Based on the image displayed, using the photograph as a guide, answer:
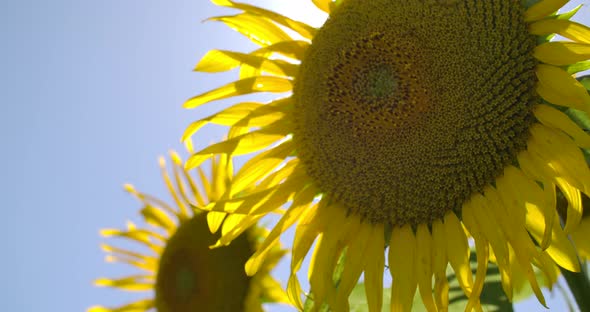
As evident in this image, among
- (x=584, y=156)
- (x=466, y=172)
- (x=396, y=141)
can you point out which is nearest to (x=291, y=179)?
(x=396, y=141)

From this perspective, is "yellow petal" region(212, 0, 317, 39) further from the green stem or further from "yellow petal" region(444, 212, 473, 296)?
the green stem

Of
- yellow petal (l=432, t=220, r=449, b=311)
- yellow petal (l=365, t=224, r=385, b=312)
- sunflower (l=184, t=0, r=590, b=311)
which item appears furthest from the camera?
yellow petal (l=365, t=224, r=385, b=312)

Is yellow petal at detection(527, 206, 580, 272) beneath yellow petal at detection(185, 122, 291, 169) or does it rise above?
beneath

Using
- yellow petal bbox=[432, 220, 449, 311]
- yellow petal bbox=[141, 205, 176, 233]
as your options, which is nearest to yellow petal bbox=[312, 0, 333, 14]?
yellow petal bbox=[432, 220, 449, 311]

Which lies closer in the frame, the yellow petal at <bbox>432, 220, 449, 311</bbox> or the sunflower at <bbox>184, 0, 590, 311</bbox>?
the sunflower at <bbox>184, 0, 590, 311</bbox>

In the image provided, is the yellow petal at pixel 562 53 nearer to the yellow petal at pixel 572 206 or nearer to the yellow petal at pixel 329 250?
the yellow petal at pixel 572 206

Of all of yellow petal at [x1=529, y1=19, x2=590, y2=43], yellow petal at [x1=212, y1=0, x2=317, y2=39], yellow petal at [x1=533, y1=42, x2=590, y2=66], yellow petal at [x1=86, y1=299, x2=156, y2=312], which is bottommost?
yellow petal at [x1=86, y1=299, x2=156, y2=312]

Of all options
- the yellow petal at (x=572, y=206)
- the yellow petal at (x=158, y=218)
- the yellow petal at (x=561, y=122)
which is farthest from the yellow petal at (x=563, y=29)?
the yellow petal at (x=158, y=218)

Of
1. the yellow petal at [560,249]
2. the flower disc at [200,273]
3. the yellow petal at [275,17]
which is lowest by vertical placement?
the flower disc at [200,273]
